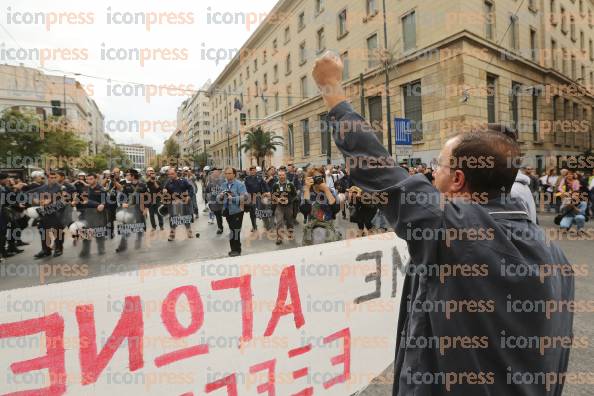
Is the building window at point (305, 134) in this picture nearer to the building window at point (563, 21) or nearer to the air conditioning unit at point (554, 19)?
the air conditioning unit at point (554, 19)

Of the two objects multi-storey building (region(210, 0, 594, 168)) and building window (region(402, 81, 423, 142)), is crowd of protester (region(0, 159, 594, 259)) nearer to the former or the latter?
multi-storey building (region(210, 0, 594, 168))

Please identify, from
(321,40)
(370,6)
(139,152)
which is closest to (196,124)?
(321,40)

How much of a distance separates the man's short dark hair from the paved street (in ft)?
9.98

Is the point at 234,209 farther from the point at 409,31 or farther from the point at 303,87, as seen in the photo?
the point at 303,87

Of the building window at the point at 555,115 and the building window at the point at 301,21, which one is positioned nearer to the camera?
the building window at the point at 555,115

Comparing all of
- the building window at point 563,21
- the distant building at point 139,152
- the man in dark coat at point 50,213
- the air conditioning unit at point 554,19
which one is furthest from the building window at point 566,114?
the distant building at point 139,152

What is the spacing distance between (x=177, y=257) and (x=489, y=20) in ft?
69.3

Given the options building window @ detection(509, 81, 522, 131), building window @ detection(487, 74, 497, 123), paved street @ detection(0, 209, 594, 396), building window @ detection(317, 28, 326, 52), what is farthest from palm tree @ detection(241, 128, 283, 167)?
paved street @ detection(0, 209, 594, 396)

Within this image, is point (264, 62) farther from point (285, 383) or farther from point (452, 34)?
point (285, 383)

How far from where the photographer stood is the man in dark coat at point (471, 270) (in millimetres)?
954

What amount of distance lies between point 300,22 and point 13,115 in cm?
2543

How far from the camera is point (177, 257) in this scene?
8.02 metres

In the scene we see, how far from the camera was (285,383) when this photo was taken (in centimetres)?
232

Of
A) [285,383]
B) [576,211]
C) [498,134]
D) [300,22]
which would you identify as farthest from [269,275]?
[300,22]
